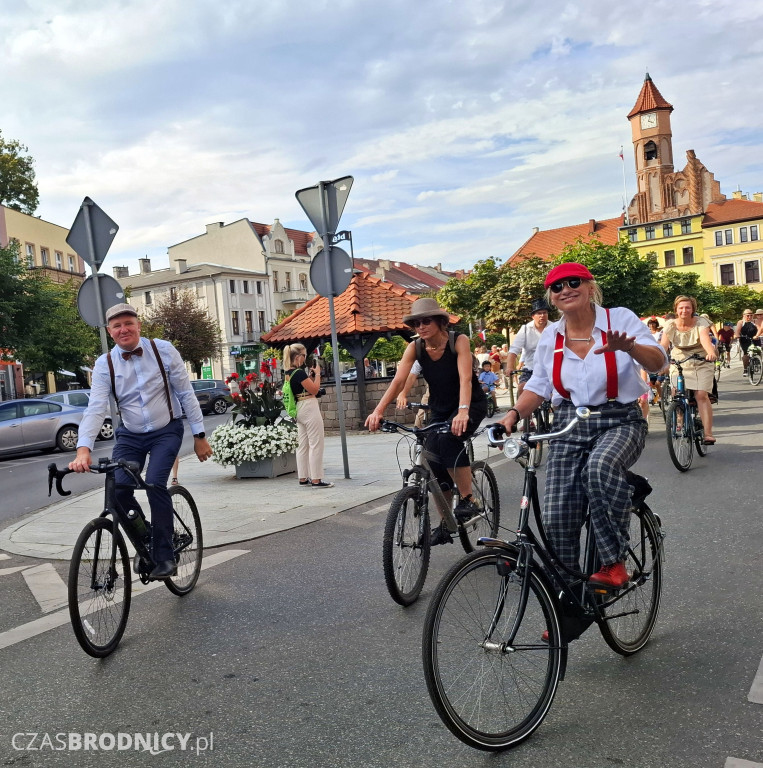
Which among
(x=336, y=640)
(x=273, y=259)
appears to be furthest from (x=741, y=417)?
(x=273, y=259)

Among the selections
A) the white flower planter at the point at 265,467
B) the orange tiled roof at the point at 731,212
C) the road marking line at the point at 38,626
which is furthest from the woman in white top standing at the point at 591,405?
the orange tiled roof at the point at 731,212

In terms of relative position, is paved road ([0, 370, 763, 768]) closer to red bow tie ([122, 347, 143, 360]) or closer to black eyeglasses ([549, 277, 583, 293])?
red bow tie ([122, 347, 143, 360])

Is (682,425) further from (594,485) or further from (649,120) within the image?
(649,120)

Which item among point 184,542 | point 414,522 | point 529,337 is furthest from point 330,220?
point 414,522

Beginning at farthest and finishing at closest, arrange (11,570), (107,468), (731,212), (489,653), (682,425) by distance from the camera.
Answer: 1. (731,212)
2. (682,425)
3. (11,570)
4. (107,468)
5. (489,653)

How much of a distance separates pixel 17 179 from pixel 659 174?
2611 inches

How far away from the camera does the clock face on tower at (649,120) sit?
301 ft

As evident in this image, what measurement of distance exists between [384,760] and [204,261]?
7902 centimetres

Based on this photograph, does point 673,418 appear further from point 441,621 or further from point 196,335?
point 196,335

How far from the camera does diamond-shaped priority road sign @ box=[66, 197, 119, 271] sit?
891 cm

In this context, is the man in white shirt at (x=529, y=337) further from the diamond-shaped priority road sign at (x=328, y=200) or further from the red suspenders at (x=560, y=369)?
the red suspenders at (x=560, y=369)

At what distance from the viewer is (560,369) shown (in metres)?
3.85

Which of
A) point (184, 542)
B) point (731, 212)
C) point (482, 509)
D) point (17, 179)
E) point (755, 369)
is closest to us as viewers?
point (184, 542)

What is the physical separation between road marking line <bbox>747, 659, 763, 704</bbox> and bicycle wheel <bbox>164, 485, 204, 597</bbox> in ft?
10.3
